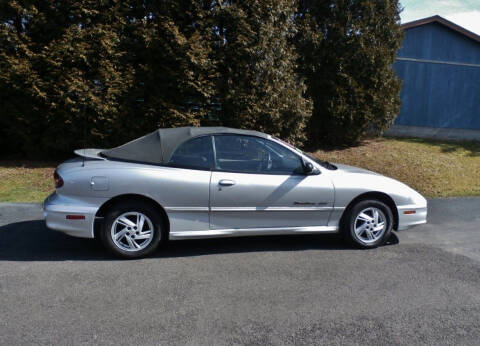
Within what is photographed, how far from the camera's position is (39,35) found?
863cm

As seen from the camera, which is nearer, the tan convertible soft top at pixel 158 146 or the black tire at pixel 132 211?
the black tire at pixel 132 211

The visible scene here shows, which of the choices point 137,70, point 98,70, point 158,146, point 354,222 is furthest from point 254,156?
point 98,70

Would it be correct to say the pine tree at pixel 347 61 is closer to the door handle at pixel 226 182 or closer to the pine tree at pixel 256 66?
the pine tree at pixel 256 66

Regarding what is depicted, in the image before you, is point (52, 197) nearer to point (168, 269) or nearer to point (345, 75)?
point (168, 269)

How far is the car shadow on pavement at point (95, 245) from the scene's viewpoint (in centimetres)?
464

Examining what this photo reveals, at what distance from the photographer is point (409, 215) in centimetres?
511

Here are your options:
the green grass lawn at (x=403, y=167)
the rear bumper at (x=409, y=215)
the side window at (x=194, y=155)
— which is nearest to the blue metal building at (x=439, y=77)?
the green grass lawn at (x=403, y=167)

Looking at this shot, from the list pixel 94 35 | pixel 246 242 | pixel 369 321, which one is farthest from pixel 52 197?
→ pixel 94 35

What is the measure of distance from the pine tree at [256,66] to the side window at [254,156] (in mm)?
4211

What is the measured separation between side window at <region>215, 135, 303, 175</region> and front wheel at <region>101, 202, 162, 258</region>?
1045 millimetres

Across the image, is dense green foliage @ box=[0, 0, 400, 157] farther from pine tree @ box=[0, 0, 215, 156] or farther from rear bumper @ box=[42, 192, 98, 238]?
rear bumper @ box=[42, 192, 98, 238]

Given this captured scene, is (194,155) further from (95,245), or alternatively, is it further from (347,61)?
(347,61)

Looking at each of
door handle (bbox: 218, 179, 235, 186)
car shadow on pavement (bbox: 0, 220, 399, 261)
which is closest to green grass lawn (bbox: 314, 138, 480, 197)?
car shadow on pavement (bbox: 0, 220, 399, 261)

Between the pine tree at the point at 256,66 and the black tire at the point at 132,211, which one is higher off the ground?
the pine tree at the point at 256,66
